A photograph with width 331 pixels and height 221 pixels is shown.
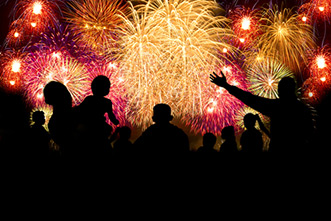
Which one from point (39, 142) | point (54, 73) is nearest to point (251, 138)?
point (39, 142)

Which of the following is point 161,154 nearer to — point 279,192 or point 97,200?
point 97,200

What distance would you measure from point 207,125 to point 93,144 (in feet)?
45.7

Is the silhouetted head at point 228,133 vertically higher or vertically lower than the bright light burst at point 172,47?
lower

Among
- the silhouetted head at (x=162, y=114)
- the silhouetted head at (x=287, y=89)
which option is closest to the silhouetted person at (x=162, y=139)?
the silhouetted head at (x=162, y=114)

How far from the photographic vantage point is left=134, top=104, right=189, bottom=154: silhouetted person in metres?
4.32

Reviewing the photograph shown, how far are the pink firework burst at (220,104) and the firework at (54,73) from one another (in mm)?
6004

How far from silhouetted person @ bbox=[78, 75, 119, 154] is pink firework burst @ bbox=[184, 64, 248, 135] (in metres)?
12.2

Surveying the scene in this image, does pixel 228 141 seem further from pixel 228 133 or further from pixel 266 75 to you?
pixel 266 75

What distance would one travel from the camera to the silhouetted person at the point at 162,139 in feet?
14.2

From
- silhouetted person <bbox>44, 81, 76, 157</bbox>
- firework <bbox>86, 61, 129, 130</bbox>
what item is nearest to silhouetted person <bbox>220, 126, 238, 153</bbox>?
silhouetted person <bbox>44, 81, 76, 157</bbox>

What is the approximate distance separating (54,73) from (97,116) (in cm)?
1328

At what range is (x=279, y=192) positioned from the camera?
374 cm

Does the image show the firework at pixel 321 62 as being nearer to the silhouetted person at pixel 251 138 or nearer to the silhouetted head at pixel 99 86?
the silhouetted person at pixel 251 138

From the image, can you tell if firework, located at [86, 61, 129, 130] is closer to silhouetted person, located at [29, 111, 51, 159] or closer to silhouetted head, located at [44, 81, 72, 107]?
silhouetted person, located at [29, 111, 51, 159]
